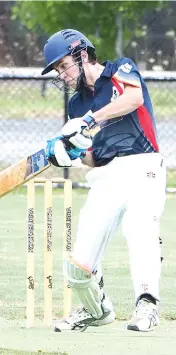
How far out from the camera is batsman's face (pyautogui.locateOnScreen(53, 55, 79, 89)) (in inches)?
284

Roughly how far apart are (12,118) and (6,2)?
11.7m

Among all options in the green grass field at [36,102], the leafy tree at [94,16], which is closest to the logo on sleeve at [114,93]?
the green grass field at [36,102]

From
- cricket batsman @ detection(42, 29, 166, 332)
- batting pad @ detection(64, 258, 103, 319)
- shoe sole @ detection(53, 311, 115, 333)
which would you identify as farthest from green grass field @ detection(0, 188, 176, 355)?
cricket batsman @ detection(42, 29, 166, 332)

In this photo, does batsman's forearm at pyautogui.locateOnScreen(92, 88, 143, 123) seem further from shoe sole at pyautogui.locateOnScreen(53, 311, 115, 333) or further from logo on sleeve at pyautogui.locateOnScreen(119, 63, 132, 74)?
shoe sole at pyautogui.locateOnScreen(53, 311, 115, 333)

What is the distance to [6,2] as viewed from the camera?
113 feet

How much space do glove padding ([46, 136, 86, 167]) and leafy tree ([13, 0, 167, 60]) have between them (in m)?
18.1

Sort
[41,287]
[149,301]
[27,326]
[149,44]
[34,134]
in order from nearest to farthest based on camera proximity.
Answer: [149,301] < [27,326] < [41,287] < [34,134] < [149,44]

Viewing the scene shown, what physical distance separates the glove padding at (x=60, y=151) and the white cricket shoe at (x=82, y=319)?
101 cm

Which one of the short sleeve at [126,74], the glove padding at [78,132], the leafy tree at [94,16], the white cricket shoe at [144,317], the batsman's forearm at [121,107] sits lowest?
the white cricket shoe at [144,317]

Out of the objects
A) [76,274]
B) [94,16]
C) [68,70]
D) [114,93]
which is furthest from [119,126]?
[94,16]

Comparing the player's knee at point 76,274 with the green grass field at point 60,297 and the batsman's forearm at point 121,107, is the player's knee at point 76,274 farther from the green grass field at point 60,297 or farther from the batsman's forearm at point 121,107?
the batsman's forearm at point 121,107

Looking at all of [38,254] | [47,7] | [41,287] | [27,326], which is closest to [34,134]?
[47,7]

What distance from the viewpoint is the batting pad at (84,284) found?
727cm

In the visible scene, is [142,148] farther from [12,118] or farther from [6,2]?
[6,2]
